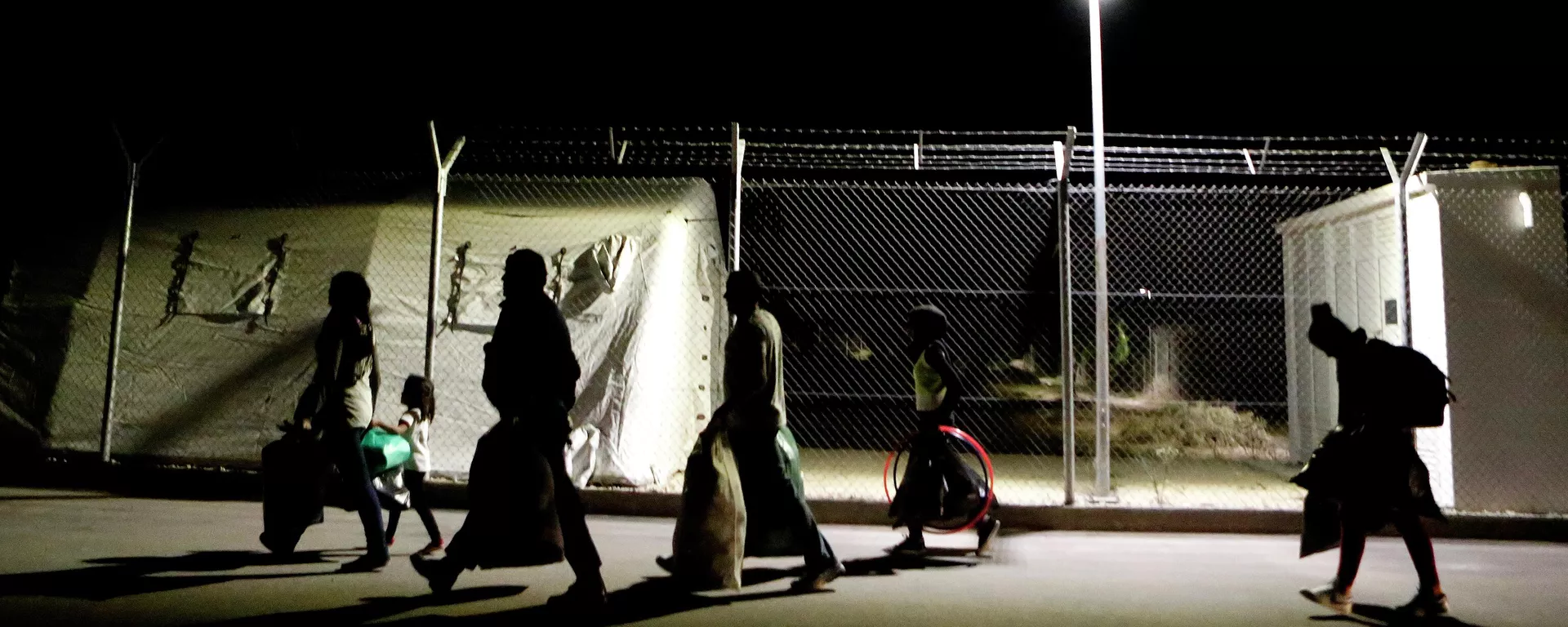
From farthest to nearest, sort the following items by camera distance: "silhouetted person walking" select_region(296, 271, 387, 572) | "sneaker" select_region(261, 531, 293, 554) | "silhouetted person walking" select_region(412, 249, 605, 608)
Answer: "sneaker" select_region(261, 531, 293, 554) < "silhouetted person walking" select_region(296, 271, 387, 572) < "silhouetted person walking" select_region(412, 249, 605, 608)

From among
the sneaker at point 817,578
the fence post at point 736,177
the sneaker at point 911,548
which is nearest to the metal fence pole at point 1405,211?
the sneaker at point 911,548

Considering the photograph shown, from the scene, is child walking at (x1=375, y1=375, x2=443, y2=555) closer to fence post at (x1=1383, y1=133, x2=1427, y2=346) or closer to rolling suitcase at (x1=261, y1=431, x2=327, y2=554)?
rolling suitcase at (x1=261, y1=431, x2=327, y2=554)

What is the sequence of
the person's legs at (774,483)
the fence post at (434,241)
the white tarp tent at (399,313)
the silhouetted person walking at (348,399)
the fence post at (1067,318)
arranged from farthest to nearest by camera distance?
the white tarp tent at (399,313) → the fence post at (434,241) → the fence post at (1067,318) → the silhouetted person walking at (348,399) → the person's legs at (774,483)

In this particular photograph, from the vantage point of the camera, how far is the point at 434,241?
21.4ft

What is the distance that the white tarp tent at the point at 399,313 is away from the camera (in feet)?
22.4

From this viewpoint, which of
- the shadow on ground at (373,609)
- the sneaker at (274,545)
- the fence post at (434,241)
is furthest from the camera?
the fence post at (434,241)

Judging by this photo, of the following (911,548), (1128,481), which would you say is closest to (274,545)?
(911,548)

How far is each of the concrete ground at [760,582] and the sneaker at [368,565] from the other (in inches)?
3.2

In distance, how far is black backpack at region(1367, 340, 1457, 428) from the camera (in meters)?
3.88

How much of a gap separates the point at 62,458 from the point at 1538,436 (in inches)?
432

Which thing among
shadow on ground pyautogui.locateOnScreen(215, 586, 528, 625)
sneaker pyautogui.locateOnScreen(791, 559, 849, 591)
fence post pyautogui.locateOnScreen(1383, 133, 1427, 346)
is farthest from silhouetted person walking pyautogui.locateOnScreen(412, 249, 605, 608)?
fence post pyautogui.locateOnScreen(1383, 133, 1427, 346)

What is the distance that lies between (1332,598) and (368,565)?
15.0 feet

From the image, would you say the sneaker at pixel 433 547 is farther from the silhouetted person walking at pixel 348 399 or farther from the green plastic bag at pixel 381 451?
the green plastic bag at pixel 381 451

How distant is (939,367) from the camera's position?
4.98 metres
